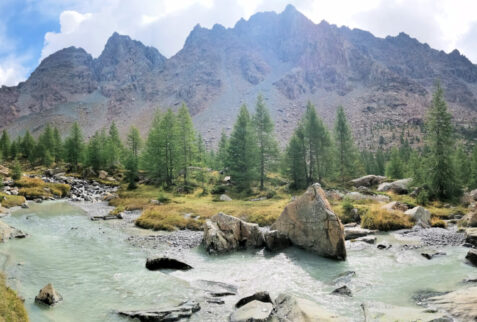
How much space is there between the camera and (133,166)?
60.4m

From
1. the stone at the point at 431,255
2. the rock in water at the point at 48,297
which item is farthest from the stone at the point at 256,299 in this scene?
the stone at the point at 431,255

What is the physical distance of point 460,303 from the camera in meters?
9.89

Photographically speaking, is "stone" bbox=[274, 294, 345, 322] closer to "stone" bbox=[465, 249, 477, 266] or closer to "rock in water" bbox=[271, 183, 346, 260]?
"rock in water" bbox=[271, 183, 346, 260]

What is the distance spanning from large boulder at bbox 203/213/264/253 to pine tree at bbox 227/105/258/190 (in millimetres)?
32144

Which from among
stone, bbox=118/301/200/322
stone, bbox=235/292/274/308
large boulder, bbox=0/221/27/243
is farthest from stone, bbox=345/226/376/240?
large boulder, bbox=0/221/27/243

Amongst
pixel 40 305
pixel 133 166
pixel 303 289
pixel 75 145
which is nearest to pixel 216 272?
pixel 303 289

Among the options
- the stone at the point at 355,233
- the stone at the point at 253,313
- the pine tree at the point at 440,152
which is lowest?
the stone at the point at 355,233

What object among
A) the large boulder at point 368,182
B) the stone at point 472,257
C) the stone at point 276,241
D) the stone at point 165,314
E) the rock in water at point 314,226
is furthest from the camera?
the large boulder at point 368,182

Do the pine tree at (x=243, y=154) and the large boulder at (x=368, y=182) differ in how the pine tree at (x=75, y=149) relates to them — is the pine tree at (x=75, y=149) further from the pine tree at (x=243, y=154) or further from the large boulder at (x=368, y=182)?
the large boulder at (x=368, y=182)

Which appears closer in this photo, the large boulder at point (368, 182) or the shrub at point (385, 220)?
the shrub at point (385, 220)

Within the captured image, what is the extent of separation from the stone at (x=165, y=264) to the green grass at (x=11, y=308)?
6393 mm

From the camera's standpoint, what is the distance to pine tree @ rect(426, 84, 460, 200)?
38.8 m

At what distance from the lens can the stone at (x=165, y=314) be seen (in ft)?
33.9

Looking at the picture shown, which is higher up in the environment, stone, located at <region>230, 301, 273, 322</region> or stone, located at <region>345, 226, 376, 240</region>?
stone, located at <region>230, 301, 273, 322</region>
